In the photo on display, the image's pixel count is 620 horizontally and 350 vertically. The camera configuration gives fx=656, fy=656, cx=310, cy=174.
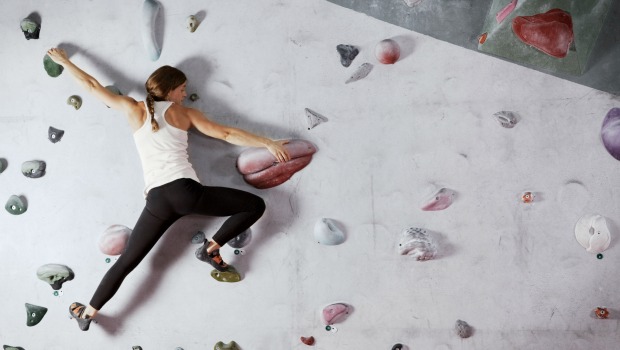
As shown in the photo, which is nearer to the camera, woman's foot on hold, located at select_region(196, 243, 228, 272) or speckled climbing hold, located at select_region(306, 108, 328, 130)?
woman's foot on hold, located at select_region(196, 243, 228, 272)

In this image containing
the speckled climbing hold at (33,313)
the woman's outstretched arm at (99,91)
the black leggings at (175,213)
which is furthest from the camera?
the speckled climbing hold at (33,313)

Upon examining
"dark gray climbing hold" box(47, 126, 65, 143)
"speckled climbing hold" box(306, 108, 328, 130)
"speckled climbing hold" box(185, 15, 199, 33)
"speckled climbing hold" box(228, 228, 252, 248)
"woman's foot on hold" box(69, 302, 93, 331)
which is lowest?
"woman's foot on hold" box(69, 302, 93, 331)

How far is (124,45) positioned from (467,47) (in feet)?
4.55

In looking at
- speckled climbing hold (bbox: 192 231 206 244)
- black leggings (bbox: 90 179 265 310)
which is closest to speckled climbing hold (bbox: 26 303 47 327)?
black leggings (bbox: 90 179 265 310)

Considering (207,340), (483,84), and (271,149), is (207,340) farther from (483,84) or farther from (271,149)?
(483,84)

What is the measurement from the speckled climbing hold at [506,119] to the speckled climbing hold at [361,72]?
21.0 inches

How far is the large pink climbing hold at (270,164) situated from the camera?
257 centimetres

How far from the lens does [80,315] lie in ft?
8.34

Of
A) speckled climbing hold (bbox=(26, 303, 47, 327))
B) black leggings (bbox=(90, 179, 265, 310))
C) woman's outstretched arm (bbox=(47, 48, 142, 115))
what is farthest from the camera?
speckled climbing hold (bbox=(26, 303, 47, 327))

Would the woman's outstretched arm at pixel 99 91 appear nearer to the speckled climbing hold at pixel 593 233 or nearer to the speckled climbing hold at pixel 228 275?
the speckled climbing hold at pixel 228 275

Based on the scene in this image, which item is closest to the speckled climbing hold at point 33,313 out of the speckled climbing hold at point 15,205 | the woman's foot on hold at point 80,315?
the woman's foot on hold at point 80,315

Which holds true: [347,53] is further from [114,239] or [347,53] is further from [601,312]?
[601,312]

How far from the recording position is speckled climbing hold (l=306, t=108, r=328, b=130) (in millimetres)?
2604

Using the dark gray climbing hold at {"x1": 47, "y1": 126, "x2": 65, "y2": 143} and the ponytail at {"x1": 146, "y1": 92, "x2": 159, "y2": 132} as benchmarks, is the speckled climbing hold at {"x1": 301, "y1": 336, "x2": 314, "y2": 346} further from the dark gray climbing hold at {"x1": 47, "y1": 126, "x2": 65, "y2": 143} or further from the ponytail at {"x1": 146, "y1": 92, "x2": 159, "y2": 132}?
the dark gray climbing hold at {"x1": 47, "y1": 126, "x2": 65, "y2": 143}
